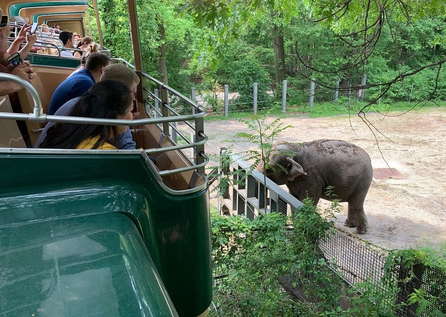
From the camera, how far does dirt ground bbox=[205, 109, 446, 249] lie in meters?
7.86

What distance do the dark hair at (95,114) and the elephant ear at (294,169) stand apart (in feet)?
17.7

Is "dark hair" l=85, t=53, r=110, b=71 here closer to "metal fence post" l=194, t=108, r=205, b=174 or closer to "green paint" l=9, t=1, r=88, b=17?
"metal fence post" l=194, t=108, r=205, b=174

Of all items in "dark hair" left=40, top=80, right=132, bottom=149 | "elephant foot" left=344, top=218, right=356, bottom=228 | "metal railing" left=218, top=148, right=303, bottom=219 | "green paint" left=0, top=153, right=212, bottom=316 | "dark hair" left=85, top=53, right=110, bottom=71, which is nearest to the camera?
"green paint" left=0, top=153, right=212, bottom=316

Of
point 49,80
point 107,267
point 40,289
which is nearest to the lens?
point 40,289

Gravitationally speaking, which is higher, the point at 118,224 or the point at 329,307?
the point at 118,224

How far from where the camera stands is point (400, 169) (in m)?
11.5

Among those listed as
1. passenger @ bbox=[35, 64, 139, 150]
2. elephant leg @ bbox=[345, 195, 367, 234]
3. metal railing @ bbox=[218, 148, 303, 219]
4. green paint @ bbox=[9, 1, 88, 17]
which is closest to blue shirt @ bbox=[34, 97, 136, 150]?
passenger @ bbox=[35, 64, 139, 150]

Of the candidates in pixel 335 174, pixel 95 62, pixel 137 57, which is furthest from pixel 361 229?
pixel 95 62

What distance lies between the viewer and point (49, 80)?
5.29 m

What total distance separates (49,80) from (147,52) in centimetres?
1339

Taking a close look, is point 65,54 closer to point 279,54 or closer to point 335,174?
point 335,174

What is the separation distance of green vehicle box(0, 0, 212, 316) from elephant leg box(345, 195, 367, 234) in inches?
233

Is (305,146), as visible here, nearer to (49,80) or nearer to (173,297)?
(49,80)

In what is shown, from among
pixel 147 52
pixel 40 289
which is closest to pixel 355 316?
pixel 40 289
